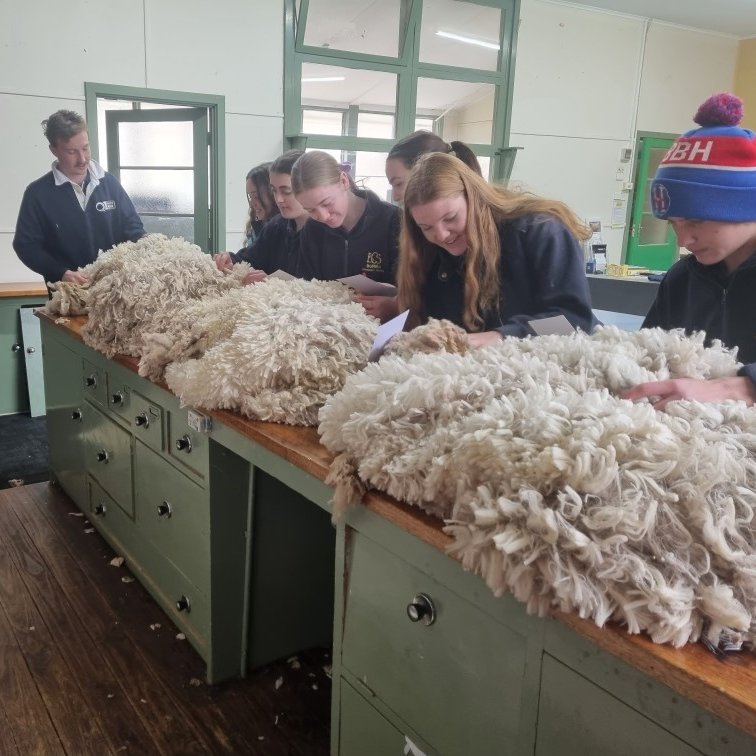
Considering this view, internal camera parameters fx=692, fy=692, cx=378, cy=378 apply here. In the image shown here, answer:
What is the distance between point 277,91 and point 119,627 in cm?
402

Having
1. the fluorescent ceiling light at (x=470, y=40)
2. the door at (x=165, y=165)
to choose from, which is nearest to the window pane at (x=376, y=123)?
the fluorescent ceiling light at (x=470, y=40)

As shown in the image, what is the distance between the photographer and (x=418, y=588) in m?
1.03

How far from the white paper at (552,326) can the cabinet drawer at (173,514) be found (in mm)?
897

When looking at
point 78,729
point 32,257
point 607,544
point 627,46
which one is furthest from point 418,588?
point 627,46

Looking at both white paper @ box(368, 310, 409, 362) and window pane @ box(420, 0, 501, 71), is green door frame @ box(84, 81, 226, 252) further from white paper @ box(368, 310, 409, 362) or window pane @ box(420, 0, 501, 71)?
white paper @ box(368, 310, 409, 362)

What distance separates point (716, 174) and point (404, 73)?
4.72 metres

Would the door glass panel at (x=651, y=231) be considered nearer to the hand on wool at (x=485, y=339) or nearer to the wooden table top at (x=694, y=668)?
the hand on wool at (x=485, y=339)

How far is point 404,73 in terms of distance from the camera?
5496 millimetres

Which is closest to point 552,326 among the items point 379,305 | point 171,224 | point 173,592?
point 379,305

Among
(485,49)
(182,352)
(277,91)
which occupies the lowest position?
(182,352)

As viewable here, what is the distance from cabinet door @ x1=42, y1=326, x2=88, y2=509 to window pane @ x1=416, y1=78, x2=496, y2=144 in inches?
176

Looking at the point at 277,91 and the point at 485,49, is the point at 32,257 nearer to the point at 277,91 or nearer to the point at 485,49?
the point at 277,91

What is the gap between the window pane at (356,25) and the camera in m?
5.20

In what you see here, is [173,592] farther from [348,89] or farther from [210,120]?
[348,89]
